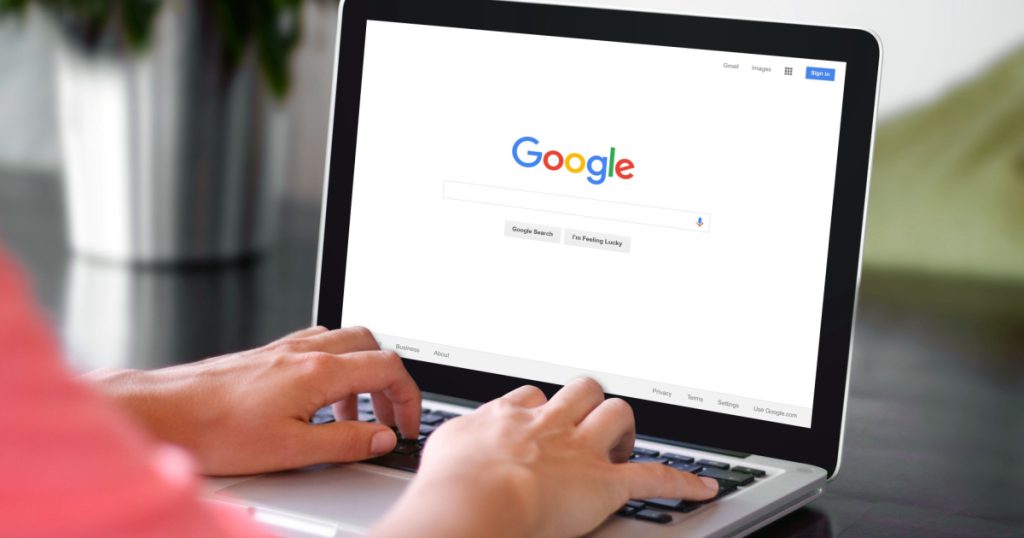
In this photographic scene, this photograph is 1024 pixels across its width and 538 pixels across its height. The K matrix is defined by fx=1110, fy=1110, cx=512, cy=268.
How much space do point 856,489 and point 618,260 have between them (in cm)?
22

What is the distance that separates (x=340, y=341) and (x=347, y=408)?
5 centimetres

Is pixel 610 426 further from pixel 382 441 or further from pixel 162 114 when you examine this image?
pixel 162 114

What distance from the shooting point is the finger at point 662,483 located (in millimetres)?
574

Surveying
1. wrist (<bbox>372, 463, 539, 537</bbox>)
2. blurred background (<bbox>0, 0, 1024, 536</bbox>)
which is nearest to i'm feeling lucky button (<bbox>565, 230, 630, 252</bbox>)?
wrist (<bbox>372, 463, 539, 537</bbox>)

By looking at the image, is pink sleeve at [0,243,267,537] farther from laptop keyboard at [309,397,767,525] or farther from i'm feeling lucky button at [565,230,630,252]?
i'm feeling lucky button at [565,230,630,252]

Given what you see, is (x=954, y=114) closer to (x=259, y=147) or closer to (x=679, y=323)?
(x=259, y=147)

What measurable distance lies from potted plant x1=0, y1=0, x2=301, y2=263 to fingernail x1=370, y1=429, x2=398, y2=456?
1277 mm

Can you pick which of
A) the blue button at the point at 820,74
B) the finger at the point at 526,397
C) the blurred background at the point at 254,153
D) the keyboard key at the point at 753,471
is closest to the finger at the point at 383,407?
the finger at the point at 526,397

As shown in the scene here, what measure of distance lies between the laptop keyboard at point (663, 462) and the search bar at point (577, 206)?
0.15 m

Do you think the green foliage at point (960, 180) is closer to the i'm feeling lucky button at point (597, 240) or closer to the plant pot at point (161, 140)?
the plant pot at point (161, 140)

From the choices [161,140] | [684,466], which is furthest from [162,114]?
[684,466]

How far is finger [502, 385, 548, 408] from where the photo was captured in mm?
620

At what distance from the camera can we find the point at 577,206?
73 cm

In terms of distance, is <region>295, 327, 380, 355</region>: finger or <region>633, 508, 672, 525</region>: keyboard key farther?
<region>295, 327, 380, 355</region>: finger
